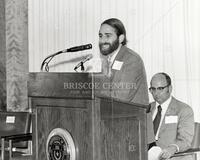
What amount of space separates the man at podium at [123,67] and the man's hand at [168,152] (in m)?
0.14

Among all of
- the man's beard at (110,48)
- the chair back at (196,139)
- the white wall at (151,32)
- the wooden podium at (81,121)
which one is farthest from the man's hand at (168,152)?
the man's beard at (110,48)

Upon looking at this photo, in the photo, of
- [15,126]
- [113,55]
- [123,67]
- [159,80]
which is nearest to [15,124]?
[15,126]

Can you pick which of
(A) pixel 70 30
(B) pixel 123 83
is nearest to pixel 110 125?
(B) pixel 123 83

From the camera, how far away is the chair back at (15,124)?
185 inches

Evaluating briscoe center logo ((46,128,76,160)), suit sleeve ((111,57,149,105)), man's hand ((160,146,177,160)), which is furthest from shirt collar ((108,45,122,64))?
briscoe center logo ((46,128,76,160))

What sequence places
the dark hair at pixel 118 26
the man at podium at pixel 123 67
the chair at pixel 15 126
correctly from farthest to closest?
the chair at pixel 15 126
the dark hair at pixel 118 26
the man at podium at pixel 123 67

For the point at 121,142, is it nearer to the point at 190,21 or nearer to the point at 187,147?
the point at 187,147

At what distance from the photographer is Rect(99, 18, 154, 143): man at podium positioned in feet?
9.44

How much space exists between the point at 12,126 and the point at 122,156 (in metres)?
2.64

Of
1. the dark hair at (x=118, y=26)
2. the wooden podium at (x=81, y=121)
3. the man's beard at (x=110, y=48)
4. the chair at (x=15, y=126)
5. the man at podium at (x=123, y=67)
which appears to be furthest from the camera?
the chair at (x=15, y=126)

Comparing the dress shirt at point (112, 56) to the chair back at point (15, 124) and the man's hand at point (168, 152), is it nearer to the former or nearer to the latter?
the man's hand at point (168, 152)

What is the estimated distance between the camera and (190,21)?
115 inches

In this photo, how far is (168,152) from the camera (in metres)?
3.02

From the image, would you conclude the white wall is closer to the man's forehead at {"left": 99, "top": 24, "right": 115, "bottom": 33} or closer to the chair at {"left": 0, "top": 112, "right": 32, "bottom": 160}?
the man's forehead at {"left": 99, "top": 24, "right": 115, "bottom": 33}
